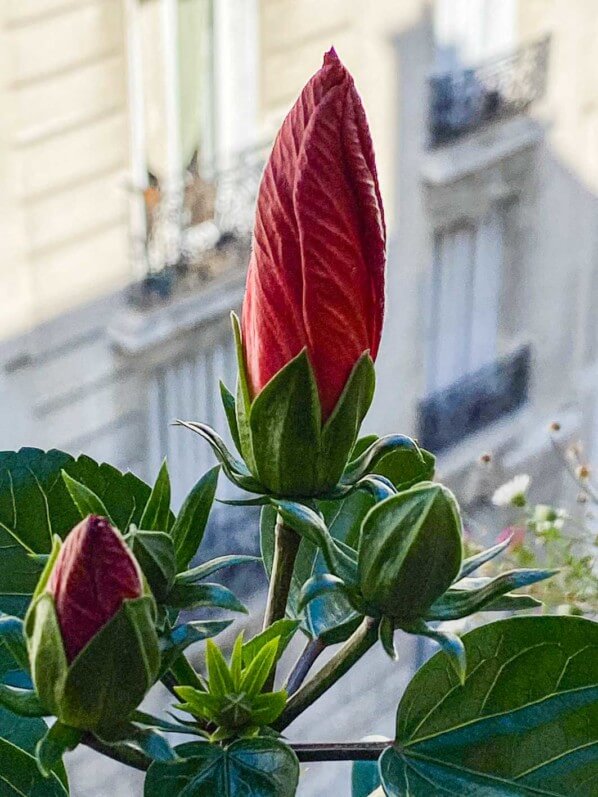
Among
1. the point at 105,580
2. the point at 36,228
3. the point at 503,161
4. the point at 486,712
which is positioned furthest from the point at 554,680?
the point at 503,161

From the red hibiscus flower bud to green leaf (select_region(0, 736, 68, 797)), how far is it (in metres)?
0.12

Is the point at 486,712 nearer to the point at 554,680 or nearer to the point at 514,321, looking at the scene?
the point at 554,680

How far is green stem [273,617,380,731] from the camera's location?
0.30 m

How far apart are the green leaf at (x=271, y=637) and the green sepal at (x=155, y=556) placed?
26 mm

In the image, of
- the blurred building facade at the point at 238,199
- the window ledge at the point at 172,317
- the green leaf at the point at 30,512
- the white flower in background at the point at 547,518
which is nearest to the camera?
the green leaf at the point at 30,512

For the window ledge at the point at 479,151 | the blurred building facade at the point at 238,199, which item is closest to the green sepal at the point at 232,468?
the blurred building facade at the point at 238,199

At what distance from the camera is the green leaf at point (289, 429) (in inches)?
11.4

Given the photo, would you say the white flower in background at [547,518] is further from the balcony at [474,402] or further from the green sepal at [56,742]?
the balcony at [474,402]

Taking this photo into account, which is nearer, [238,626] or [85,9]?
[85,9]

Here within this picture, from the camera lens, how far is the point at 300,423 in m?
0.29

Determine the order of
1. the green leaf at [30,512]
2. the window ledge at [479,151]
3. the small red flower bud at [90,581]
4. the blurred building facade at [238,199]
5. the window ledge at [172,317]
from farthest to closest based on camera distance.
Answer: the window ledge at [479,151], the window ledge at [172,317], the blurred building facade at [238,199], the green leaf at [30,512], the small red flower bud at [90,581]

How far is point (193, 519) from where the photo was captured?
1.04ft

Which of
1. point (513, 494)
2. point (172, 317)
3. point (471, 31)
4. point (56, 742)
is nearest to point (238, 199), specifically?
point (172, 317)

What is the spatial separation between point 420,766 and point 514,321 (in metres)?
2.09
